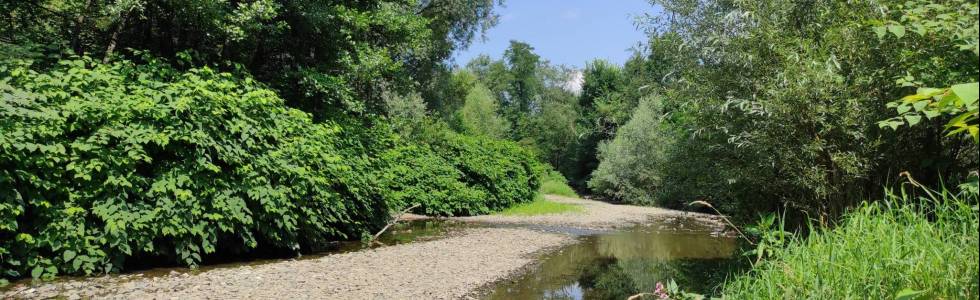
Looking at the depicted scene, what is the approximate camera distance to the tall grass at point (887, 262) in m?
3.31

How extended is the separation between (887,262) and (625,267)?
298 inches

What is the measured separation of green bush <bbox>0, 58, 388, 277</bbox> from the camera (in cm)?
676

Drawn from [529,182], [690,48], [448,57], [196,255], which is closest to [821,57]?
[690,48]

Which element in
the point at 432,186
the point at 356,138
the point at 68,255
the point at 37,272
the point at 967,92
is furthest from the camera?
the point at 432,186

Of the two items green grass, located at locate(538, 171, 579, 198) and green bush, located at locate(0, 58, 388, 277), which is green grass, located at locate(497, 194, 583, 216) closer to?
green grass, located at locate(538, 171, 579, 198)

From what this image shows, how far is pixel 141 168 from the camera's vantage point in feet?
25.7

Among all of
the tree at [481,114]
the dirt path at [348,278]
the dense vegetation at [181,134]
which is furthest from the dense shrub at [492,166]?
the tree at [481,114]

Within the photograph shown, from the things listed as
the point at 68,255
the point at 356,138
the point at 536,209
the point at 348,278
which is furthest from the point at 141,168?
the point at 536,209

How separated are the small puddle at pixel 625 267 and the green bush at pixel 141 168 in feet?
13.3

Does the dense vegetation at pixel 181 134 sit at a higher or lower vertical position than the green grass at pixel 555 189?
higher

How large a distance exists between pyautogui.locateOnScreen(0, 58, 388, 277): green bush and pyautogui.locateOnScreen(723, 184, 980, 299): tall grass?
7.12 m

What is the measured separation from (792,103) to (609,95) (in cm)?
4828

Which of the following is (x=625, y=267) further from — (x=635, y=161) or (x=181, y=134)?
(x=635, y=161)

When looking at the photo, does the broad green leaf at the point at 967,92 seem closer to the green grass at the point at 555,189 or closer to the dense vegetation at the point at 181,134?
the dense vegetation at the point at 181,134
